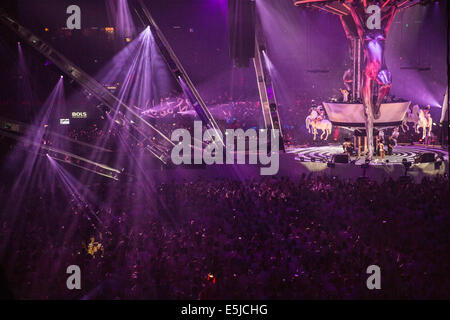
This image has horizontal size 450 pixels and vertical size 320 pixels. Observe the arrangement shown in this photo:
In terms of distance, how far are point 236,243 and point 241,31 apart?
10.9m

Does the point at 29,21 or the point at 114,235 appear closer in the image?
the point at 114,235

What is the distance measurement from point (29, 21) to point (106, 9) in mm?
4786

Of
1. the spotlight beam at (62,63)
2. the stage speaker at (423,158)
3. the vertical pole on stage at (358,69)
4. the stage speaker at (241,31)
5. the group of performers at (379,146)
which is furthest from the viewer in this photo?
the vertical pole on stage at (358,69)

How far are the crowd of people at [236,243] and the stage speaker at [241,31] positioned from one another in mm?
7911

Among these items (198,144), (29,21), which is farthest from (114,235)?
(29,21)

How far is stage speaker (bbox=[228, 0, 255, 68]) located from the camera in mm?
15594

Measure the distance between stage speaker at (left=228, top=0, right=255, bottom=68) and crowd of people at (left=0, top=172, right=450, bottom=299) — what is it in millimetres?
7911

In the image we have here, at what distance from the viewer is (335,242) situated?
7012 mm

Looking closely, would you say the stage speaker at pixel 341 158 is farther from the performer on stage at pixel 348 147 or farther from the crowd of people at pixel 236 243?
the crowd of people at pixel 236 243

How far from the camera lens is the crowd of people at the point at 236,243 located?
6266 mm

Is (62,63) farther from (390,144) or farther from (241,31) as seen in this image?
(390,144)

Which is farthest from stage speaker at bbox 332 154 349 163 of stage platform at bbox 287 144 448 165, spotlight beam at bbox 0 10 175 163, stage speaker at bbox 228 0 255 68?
spotlight beam at bbox 0 10 175 163

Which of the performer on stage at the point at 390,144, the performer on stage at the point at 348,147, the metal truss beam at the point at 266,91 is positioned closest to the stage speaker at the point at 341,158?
the performer on stage at the point at 348,147
